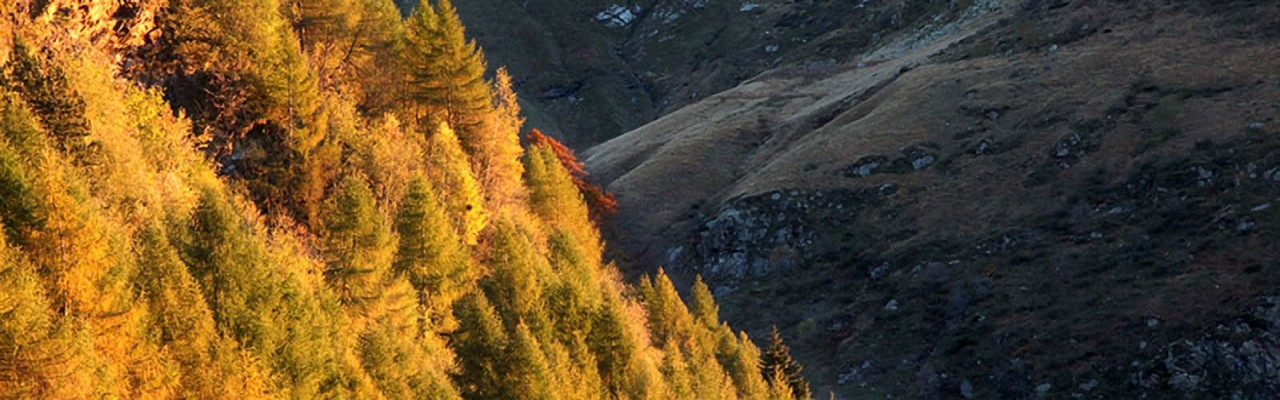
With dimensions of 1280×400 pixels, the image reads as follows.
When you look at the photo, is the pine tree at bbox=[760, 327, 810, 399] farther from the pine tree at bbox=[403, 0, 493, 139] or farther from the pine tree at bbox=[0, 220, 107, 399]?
the pine tree at bbox=[0, 220, 107, 399]

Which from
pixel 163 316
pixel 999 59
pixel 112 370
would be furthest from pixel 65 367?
pixel 999 59

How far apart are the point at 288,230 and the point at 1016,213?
232 feet

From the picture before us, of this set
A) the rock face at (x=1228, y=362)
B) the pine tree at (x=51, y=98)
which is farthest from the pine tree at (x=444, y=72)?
the rock face at (x=1228, y=362)

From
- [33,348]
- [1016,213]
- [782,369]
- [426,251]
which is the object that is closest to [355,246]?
[426,251]

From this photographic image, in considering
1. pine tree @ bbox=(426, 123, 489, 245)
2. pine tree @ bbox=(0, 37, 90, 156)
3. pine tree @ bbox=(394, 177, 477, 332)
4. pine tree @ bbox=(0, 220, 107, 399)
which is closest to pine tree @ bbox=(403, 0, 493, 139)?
pine tree @ bbox=(426, 123, 489, 245)

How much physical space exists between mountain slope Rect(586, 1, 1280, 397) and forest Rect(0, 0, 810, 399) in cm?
2158

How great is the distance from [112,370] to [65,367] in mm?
1876

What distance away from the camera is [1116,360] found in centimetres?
7144

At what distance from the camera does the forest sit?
1091 inches

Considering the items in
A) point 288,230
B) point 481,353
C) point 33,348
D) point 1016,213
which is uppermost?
point 33,348

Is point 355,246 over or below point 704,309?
over

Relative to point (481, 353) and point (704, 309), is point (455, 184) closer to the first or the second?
point (481, 353)

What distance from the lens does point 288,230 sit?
149 ft

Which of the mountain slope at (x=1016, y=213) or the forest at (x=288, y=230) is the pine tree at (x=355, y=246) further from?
the mountain slope at (x=1016, y=213)
